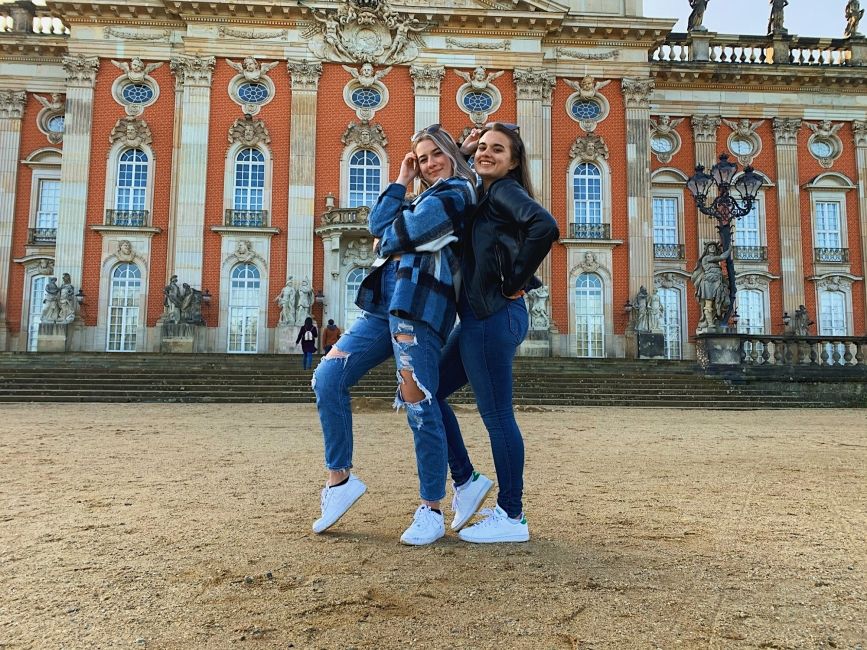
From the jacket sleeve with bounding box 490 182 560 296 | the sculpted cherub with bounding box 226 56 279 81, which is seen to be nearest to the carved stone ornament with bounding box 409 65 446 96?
the sculpted cherub with bounding box 226 56 279 81

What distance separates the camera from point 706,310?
1634 cm

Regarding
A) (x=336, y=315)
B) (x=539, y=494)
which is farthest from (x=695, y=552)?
(x=336, y=315)

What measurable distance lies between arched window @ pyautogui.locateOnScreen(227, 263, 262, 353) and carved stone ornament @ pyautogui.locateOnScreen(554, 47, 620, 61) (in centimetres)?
1282

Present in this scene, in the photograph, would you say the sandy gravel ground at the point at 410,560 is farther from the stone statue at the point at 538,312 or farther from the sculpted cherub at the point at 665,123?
the sculpted cherub at the point at 665,123

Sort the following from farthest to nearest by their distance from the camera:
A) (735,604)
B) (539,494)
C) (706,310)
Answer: (706,310) < (539,494) < (735,604)

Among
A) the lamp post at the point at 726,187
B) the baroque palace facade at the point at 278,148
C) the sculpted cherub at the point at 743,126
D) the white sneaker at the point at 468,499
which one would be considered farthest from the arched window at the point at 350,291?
the white sneaker at the point at 468,499

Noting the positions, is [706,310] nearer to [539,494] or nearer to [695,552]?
[539,494]

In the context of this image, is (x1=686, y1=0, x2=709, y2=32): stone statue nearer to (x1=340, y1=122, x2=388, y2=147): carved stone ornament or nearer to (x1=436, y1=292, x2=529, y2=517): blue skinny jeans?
(x1=340, y1=122, x2=388, y2=147): carved stone ornament

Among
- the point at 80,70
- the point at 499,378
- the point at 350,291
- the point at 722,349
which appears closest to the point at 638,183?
the point at 722,349

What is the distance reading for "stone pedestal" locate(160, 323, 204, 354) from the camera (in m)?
20.8

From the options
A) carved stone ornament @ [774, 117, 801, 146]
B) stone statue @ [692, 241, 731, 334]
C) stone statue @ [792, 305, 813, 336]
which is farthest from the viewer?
carved stone ornament @ [774, 117, 801, 146]

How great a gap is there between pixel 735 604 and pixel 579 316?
21312 mm

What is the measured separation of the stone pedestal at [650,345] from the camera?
2195cm

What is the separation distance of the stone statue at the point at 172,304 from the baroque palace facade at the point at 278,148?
35cm
